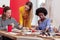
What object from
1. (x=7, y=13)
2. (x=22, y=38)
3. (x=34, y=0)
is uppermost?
(x=34, y=0)

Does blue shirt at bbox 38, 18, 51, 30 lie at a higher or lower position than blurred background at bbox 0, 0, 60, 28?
lower

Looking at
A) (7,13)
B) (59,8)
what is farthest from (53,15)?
(7,13)

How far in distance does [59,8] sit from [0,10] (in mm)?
1644

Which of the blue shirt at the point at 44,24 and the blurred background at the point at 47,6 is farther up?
the blurred background at the point at 47,6

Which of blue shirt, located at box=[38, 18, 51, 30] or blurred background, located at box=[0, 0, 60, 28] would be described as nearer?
blue shirt, located at box=[38, 18, 51, 30]

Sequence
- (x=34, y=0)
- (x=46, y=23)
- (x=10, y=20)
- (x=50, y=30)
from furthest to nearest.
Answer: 1. (x=34, y=0)
2. (x=10, y=20)
3. (x=46, y=23)
4. (x=50, y=30)

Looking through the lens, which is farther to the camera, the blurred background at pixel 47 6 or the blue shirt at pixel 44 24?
the blurred background at pixel 47 6

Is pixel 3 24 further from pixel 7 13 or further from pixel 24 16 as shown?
pixel 24 16

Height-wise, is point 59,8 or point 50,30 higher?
point 59,8

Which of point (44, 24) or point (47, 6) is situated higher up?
point (47, 6)

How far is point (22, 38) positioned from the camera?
2.57 m

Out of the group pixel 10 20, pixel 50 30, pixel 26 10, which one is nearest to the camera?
pixel 50 30

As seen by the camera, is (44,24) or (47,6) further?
(47,6)

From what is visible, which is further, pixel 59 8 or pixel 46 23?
pixel 59 8
